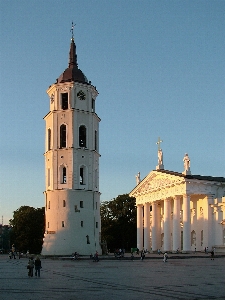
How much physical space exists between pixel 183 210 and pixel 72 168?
16.9m

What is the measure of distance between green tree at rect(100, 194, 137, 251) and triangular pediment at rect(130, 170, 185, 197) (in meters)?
16.8

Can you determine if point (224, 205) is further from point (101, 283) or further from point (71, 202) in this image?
point (101, 283)

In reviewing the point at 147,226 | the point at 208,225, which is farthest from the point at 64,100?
the point at 147,226

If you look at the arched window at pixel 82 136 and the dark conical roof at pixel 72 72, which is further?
the dark conical roof at pixel 72 72

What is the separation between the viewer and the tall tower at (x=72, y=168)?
6325 centimetres

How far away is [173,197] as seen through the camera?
239 ft

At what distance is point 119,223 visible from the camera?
334ft

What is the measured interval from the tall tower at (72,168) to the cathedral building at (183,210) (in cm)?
1183

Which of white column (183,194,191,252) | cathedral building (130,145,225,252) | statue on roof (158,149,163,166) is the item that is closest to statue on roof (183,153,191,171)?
cathedral building (130,145,225,252)

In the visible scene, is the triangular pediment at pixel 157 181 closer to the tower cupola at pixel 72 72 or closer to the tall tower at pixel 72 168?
the tall tower at pixel 72 168

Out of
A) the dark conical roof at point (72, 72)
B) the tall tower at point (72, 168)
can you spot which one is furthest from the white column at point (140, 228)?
the dark conical roof at point (72, 72)

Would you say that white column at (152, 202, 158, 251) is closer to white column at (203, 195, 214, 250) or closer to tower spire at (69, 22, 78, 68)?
white column at (203, 195, 214, 250)

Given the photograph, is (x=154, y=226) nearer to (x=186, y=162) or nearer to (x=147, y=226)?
(x=147, y=226)

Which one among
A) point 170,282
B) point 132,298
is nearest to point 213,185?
point 170,282
